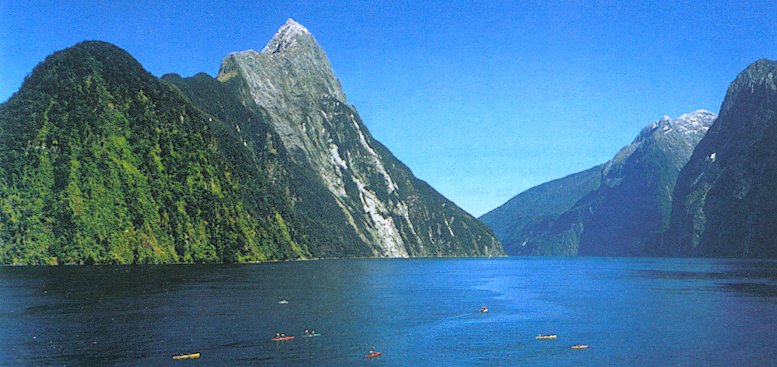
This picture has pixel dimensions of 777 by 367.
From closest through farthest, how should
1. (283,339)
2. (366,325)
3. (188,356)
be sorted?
(188,356)
(283,339)
(366,325)

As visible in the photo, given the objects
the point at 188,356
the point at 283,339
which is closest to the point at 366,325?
the point at 283,339

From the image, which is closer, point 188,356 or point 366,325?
point 188,356

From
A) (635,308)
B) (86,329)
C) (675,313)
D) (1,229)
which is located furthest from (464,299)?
(1,229)

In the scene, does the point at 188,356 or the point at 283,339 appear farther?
the point at 283,339

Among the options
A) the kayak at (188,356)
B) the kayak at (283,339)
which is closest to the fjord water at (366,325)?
the kayak at (188,356)

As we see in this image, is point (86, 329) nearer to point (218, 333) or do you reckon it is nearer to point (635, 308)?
point (218, 333)

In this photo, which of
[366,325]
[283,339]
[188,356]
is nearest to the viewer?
[188,356]

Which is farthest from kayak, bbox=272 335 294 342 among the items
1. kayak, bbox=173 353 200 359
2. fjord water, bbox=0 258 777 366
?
kayak, bbox=173 353 200 359

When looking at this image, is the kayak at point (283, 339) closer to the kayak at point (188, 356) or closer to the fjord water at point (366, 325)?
the fjord water at point (366, 325)

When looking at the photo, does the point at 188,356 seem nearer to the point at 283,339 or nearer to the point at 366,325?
the point at 283,339
